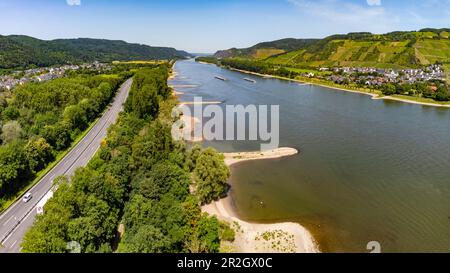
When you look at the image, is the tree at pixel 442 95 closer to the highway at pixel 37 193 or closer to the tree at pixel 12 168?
the highway at pixel 37 193

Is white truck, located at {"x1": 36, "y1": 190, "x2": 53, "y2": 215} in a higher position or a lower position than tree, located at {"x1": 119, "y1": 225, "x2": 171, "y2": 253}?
lower

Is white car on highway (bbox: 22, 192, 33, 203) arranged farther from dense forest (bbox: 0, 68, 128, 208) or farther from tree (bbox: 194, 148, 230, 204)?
tree (bbox: 194, 148, 230, 204)

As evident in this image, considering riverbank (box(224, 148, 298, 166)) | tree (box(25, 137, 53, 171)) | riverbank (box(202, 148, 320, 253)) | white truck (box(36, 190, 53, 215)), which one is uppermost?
tree (box(25, 137, 53, 171))

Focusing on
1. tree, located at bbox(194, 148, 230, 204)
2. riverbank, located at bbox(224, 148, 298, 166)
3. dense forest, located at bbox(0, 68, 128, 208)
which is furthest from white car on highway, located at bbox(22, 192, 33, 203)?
riverbank, located at bbox(224, 148, 298, 166)

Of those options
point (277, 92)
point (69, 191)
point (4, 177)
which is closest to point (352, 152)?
point (69, 191)

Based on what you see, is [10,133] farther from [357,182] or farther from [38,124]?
[357,182]

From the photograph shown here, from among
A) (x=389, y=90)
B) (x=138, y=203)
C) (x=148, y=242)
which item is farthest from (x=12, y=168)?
(x=389, y=90)
